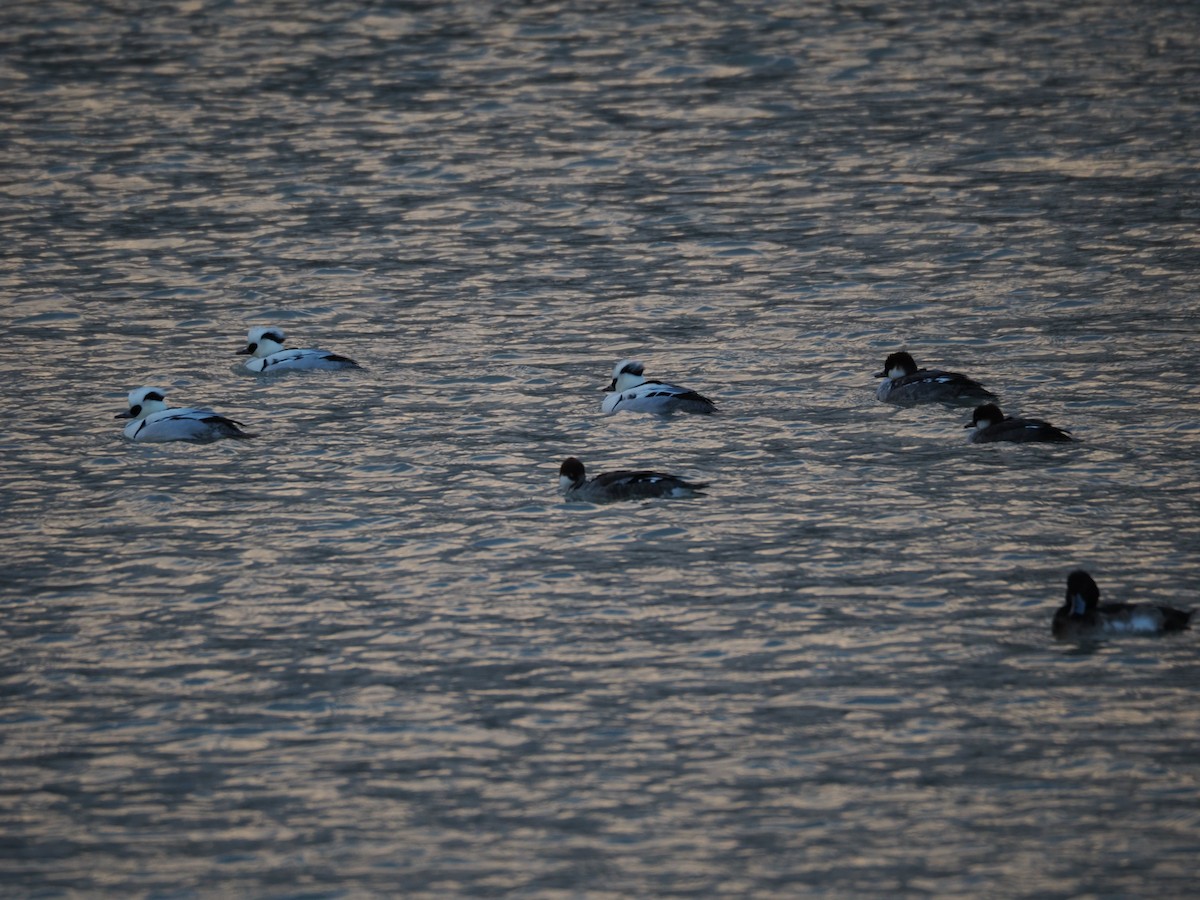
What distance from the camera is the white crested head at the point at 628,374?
1888 centimetres

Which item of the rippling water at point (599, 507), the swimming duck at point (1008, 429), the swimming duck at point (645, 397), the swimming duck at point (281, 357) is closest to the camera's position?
the rippling water at point (599, 507)

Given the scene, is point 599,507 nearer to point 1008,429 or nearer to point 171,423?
point 1008,429

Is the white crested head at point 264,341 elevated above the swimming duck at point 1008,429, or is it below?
above

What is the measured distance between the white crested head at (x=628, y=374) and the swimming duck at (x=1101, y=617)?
686 centimetres

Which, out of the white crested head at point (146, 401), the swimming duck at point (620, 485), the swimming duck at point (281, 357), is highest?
the swimming duck at point (281, 357)

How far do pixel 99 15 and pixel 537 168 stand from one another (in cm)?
1484

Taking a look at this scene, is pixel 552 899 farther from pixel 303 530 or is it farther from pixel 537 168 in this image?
pixel 537 168

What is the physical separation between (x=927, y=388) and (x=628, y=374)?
2923mm

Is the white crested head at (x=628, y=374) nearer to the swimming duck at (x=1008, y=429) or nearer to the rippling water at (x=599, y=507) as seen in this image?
the rippling water at (x=599, y=507)

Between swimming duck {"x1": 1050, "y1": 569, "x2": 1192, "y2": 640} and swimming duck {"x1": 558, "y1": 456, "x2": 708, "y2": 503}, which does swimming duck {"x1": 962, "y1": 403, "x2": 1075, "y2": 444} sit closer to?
swimming duck {"x1": 558, "y1": 456, "x2": 708, "y2": 503}

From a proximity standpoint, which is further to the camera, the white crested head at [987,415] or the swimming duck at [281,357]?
the swimming duck at [281,357]

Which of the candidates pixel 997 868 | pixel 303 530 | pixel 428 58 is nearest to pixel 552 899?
pixel 997 868

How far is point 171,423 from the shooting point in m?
18.2

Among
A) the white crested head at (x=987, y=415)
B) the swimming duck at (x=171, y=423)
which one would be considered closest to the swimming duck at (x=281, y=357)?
the swimming duck at (x=171, y=423)
